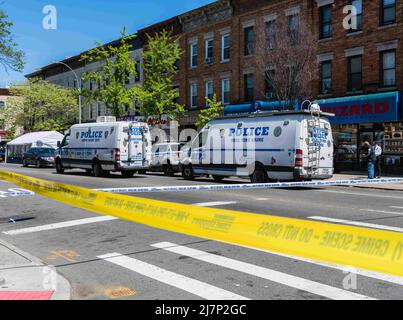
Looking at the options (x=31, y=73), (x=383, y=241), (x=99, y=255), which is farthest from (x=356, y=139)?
(x=31, y=73)

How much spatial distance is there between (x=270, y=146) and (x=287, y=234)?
1380cm

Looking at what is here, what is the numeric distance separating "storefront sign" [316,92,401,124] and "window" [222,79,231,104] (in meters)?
8.43

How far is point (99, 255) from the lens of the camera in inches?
273

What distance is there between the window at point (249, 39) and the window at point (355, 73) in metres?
7.32

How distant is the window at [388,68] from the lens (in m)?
23.9

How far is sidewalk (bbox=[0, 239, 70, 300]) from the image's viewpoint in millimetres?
4898

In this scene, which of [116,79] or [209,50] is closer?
[209,50]

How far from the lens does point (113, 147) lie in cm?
2238

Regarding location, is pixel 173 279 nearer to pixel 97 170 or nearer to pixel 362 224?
pixel 362 224

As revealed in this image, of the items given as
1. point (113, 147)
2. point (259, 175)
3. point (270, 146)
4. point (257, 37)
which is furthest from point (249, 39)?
point (259, 175)

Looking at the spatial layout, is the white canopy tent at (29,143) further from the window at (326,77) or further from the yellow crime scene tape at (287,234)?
the yellow crime scene tape at (287,234)

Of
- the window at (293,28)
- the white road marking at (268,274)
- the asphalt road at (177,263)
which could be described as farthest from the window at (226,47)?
the white road marking at (268,274)

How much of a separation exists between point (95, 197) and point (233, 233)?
295 cm
